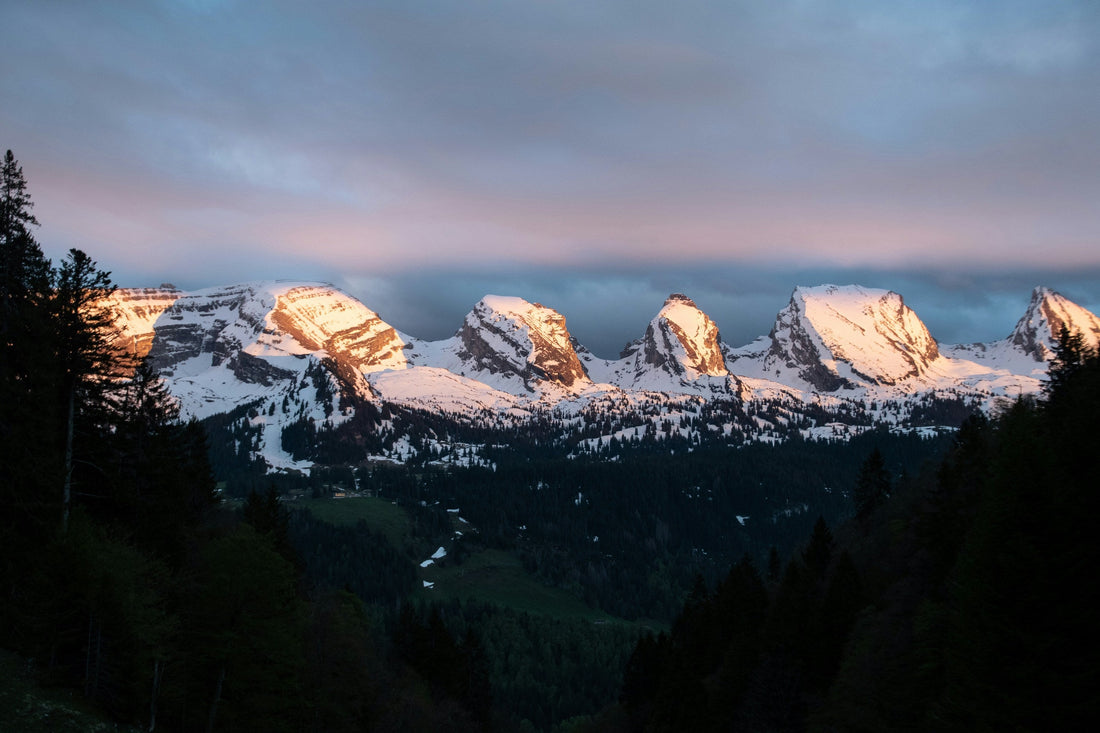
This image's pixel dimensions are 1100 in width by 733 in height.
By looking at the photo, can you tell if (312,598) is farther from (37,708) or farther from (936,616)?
(936,616)

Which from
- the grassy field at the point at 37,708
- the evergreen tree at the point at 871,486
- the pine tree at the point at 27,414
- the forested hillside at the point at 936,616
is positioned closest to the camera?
the forested hillside at the point at 936,616

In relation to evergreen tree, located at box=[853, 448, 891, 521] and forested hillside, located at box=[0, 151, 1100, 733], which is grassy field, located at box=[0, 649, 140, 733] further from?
evergreen tree, located at box=[853, 448, 891, 521]

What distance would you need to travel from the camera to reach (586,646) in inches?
6491

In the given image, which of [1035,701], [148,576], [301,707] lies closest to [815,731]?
[1035,701]

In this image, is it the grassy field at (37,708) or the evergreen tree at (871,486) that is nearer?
the grassy field at (37,708)

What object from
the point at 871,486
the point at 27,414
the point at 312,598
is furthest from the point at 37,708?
the point at 871,486

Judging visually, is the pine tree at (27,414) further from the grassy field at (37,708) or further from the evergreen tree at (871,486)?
the evergreen tree at (871,486)

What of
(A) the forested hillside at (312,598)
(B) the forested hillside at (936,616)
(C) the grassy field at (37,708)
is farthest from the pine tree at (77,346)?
(B) the forested hillside at (936,616)

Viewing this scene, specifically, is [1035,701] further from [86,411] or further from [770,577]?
[770,577]

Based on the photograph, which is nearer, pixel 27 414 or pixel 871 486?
pixel 27 414

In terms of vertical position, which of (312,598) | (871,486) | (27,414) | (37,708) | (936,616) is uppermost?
(27,414)

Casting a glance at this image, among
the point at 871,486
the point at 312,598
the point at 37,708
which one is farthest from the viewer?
the point at 871,486

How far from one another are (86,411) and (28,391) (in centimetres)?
556

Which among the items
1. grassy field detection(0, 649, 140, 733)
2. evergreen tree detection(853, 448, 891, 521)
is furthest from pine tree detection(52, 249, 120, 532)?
evergreen tree detection(853, 448, 891, 521)
